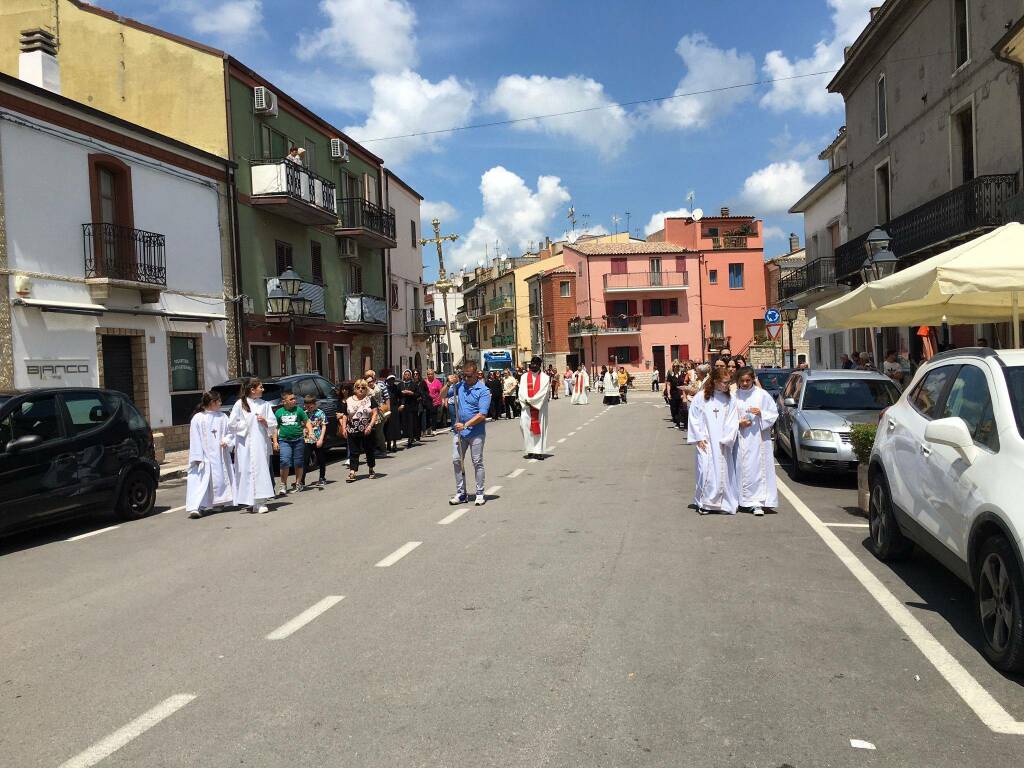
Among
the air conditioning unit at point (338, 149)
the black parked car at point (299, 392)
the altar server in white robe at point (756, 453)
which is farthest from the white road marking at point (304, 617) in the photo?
the air conditioning unit at point (338, 149)

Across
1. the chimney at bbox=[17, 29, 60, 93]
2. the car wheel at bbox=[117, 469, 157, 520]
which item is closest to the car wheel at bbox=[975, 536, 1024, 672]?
the car wheel at bbox=[117, 469, 157, 520]

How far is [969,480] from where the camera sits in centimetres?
496

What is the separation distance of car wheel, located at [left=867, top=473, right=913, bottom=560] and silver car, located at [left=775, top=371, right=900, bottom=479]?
424 centimetres

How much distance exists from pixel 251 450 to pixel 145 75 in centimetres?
1792

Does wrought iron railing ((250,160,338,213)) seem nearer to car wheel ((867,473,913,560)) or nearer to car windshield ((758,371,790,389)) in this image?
car windshield ((758,371,790,389))

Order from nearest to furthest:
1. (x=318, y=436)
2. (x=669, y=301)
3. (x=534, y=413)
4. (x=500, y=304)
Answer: (x=318, y=436) < (x=534, y=413) < (x=669, y=301) < (x=500, y=304)

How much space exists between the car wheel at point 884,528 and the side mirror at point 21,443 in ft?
26.9

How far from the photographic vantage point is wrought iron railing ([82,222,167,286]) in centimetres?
1847

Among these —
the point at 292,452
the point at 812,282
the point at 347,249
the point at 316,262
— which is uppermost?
the point at 347,249

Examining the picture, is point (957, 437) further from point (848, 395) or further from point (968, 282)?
point (848, 395)

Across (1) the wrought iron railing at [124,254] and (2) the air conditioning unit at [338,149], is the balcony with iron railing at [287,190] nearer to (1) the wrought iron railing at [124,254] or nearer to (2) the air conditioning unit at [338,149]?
(2) the air conditioning unit at [338,149]

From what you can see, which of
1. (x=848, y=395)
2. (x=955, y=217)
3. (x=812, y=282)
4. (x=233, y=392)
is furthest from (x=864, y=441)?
(x=812, y=282)

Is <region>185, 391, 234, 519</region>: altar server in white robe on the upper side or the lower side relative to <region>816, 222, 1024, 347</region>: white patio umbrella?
lower

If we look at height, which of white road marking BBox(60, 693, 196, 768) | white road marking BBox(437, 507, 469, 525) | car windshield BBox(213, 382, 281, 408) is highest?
car windshield BBox(213, 382, 281, 408)
